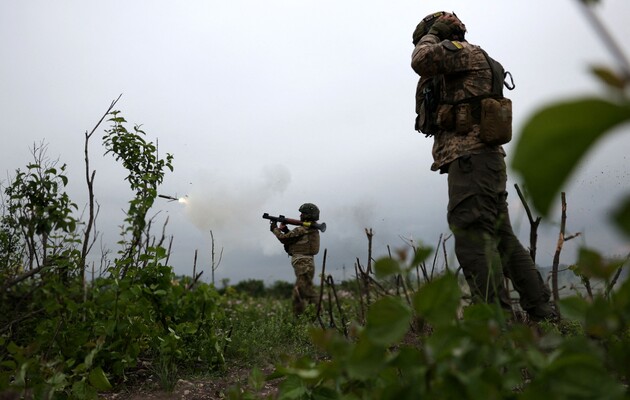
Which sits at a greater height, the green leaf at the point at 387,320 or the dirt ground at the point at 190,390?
the green leaf at the point at 387,320

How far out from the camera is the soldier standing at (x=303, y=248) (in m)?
7.61

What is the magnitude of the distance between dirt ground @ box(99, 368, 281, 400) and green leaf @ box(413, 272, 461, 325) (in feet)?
7.01

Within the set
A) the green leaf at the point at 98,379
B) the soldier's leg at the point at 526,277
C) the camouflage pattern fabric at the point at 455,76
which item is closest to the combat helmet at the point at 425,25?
the camouflage pattern fabric at the point at 455,76

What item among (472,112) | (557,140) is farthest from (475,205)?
(557,140)

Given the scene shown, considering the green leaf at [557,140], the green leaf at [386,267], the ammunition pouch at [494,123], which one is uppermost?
the ammunition pouch at [494,123]

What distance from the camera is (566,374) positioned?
2.03 feet

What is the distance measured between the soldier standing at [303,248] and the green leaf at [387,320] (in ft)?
22.0

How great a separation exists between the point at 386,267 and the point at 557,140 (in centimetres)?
47

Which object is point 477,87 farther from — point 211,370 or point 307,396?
point 307,396

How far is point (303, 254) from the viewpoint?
7793 mm

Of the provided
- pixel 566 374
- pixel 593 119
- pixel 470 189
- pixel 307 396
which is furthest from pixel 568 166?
pixel 470 189

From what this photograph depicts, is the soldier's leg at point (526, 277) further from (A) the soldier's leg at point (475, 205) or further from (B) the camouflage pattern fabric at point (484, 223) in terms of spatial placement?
(A) the soldier's leg at point (475, 205)

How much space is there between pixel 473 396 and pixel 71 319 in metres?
2.43

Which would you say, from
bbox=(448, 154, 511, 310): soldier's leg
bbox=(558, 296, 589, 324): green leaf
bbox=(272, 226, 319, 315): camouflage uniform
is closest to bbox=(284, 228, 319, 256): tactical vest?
bbox=(272, 226, 319, 315): camouflage uniform
